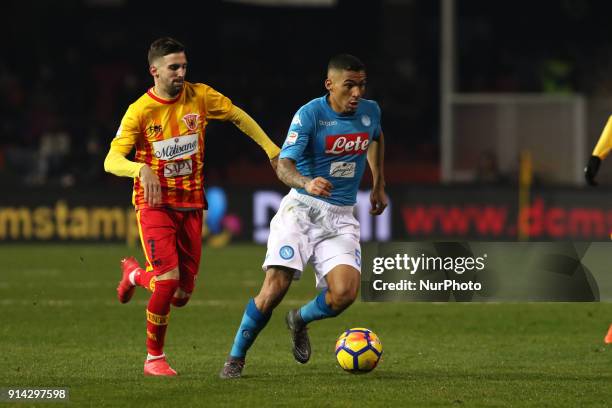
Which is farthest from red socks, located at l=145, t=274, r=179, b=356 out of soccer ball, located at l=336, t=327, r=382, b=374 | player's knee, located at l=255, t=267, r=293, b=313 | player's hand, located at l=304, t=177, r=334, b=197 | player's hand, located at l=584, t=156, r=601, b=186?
player's hand, located at l=584, t=156, r=601, b=186

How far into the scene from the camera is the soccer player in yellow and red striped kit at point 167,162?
807 centimetres

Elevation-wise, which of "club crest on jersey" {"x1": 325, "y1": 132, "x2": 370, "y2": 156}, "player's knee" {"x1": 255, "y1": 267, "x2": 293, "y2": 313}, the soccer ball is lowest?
the soccer ball

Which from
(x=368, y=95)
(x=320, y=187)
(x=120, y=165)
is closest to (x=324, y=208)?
(x=320, y=187)

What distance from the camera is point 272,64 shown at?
27.3m

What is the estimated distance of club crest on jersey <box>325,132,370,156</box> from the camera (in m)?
8.02

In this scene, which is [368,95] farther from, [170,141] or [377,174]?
[170,141]

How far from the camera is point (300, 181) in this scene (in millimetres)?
7633

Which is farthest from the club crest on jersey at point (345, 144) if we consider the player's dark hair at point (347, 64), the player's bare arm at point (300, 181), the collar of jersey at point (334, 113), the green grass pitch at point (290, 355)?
the green grass pitch at point (290, 355)

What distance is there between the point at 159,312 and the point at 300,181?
1248 millimetres

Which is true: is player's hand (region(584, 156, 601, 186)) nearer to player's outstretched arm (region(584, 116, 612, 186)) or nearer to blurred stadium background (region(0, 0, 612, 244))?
player's outstretched arm (region(584, 116, 612, 186))

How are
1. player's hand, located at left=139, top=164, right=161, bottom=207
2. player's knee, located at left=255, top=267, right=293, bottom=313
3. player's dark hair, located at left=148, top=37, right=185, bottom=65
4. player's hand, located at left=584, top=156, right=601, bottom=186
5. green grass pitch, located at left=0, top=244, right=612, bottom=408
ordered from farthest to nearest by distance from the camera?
1. player's hand, located at left=584, top=156, right=601, bottom=186
2. player's dark hair, located at left=148, top=37, right=185, bottom=65
3. player's knee, located at left=255, top=267, right=293, bottom=313
4. player's hand, located at left=139, top=164, right=161, bottom=207
5. green grass pitch, located at left=0, top=244, right=612, bottom=408

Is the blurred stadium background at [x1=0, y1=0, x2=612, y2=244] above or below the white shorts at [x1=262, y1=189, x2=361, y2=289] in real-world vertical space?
below

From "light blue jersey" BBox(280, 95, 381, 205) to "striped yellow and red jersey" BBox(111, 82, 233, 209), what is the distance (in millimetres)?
620

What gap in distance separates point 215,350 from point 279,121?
16.0 meters
